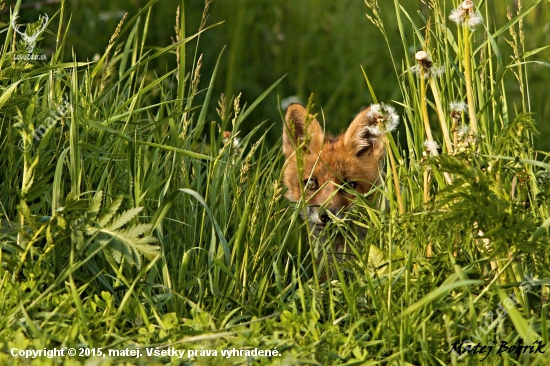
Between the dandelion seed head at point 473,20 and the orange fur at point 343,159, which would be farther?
the orange fur at point 343,159

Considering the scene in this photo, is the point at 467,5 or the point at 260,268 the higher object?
the point at 467,5

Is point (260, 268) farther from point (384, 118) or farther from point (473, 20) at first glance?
point (473, 20)

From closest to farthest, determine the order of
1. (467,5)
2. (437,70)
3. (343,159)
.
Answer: (467,5), (437,70), (343,159)

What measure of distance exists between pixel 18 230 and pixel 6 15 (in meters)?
3.33

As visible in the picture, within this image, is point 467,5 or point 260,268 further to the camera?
point 260,268

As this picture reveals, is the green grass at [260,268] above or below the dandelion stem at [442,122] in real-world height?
below

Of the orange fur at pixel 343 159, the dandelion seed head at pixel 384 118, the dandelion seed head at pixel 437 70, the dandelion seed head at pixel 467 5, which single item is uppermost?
the dandelion seed head at pixel 467 5

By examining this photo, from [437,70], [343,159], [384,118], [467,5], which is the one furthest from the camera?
[343,159]

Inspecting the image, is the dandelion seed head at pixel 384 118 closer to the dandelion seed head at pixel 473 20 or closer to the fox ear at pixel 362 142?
the dandelion seed head at pixel 473 20

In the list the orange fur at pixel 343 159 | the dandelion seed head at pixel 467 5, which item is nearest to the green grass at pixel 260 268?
the dandelion seed head at pixel 467 5

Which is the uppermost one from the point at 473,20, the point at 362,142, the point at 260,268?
the point at 473,20

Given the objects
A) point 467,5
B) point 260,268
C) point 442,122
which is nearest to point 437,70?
point 442,122

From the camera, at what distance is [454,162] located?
8.55 ft

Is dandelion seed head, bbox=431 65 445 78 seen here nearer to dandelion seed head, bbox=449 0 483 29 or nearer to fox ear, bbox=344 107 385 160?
dandelion seed head, bbox=449 0 483 29
